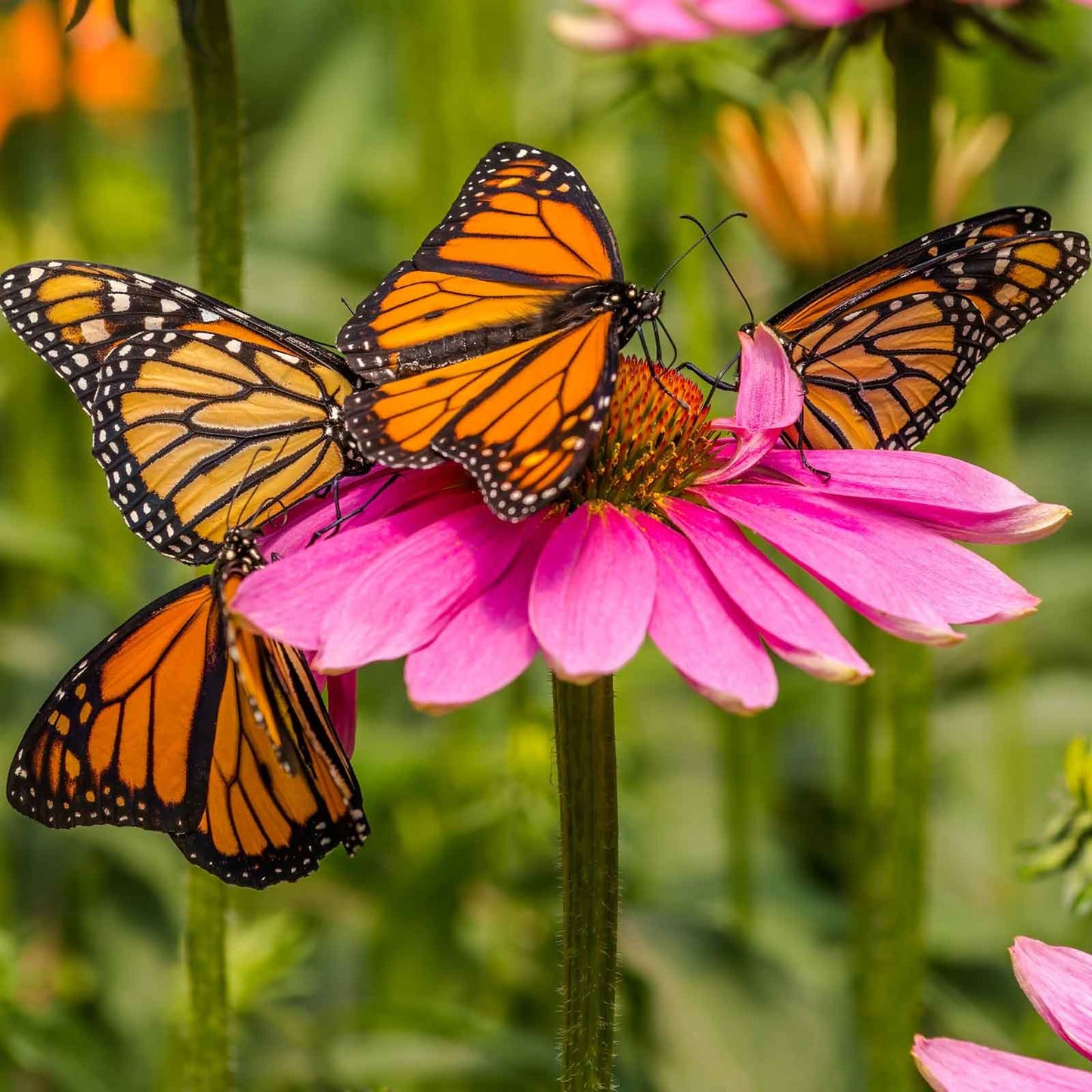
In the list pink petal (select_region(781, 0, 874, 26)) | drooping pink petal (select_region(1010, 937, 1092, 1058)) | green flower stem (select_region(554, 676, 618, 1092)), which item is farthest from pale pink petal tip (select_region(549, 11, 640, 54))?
drooping pink petal (select_region(1010, 937, 1092, 1058))

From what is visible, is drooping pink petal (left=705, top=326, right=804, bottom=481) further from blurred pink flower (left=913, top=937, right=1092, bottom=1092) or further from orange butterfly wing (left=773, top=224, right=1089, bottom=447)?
blurred pink flower (left=913, top=937, right=1092, bottom=1092)

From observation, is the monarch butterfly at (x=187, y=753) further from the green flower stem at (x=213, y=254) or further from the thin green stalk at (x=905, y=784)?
the thin green stalk at (x=905, y=784)

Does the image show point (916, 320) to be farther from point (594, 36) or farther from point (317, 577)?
point (594, 36)

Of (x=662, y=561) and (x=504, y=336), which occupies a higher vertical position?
(x=504, y=336)

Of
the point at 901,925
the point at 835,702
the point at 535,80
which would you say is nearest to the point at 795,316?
the point at 901,925

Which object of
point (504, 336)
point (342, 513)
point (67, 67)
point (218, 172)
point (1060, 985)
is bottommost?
point (1060, 985)

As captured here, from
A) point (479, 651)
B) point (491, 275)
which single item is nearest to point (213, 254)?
point (491, 275)
